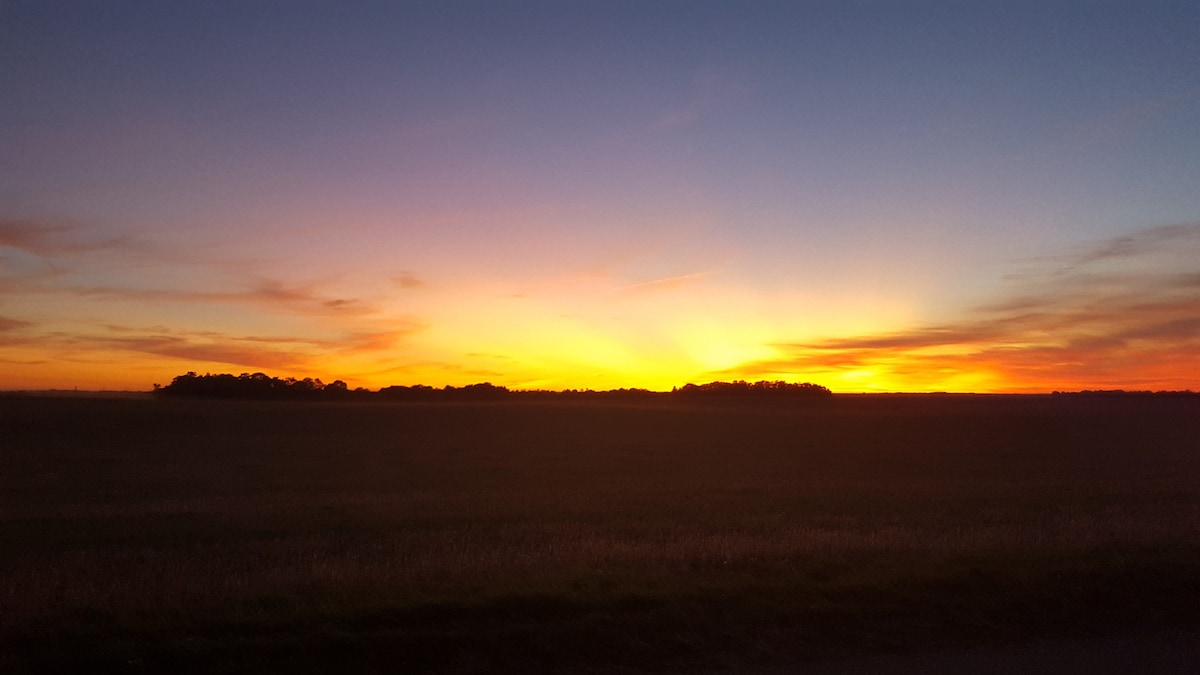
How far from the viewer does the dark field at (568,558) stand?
24.6 ft

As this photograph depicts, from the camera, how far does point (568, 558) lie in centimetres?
1181

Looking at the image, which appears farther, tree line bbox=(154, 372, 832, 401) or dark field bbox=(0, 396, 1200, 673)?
tree line bbox=(154, 372, 832, 401)

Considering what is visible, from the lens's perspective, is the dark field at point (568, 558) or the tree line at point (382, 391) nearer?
the dark field at point (568, 558)

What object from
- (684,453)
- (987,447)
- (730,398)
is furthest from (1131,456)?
(730,398)

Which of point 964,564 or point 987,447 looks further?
point 987,447

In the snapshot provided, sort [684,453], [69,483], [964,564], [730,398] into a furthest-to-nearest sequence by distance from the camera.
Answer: [730,398] → [684,453] → [69,483] → [964,564]

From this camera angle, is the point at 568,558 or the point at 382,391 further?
the point at 382,391

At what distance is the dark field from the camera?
7.51 metres

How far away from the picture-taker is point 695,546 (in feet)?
42.7

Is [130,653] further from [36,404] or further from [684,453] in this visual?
[36,404]

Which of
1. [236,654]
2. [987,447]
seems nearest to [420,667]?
[236,654]

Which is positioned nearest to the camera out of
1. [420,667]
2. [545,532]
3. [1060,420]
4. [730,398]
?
[420,667]

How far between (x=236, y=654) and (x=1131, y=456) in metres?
45.0

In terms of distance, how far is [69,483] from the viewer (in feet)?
94.1
